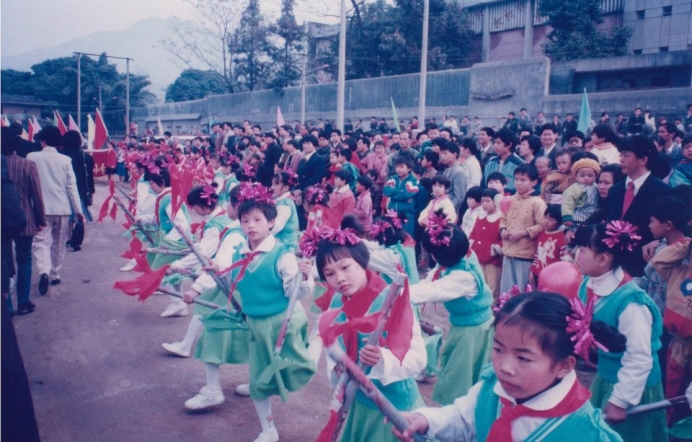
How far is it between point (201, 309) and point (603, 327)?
9.96 ft

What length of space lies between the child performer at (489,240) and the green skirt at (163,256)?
9.10 feet

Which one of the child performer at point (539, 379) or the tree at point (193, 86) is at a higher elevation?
the tree at point (193, 86)

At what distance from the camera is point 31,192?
6.01 metres

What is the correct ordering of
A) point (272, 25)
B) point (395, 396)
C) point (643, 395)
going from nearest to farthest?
point (395, 396) < point (643, 395) < point (272, 25)

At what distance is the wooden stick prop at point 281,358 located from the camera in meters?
3.28

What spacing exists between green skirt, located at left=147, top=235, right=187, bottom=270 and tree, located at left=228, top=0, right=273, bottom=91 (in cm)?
2051

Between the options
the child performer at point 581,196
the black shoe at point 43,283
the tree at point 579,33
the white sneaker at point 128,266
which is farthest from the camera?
the tree at point 579,33

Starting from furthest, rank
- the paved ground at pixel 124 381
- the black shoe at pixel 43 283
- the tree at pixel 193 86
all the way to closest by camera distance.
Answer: the tree at pixel 193 86 → the black shoe at pixel 43 283 → the paved ground at pixel 124 381

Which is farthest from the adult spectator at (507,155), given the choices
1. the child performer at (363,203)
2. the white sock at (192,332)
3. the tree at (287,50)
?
the tree at (287,50)

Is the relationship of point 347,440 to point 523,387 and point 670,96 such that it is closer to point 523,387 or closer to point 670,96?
point 523,387

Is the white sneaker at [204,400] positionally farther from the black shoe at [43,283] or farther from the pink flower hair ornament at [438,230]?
the black shoe at [43,283]

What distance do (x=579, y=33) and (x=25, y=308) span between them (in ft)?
58.6

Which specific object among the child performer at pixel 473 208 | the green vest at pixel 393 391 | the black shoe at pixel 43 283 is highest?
the child performer at pixel 473 208

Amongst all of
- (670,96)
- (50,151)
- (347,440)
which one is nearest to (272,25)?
(670,96)
